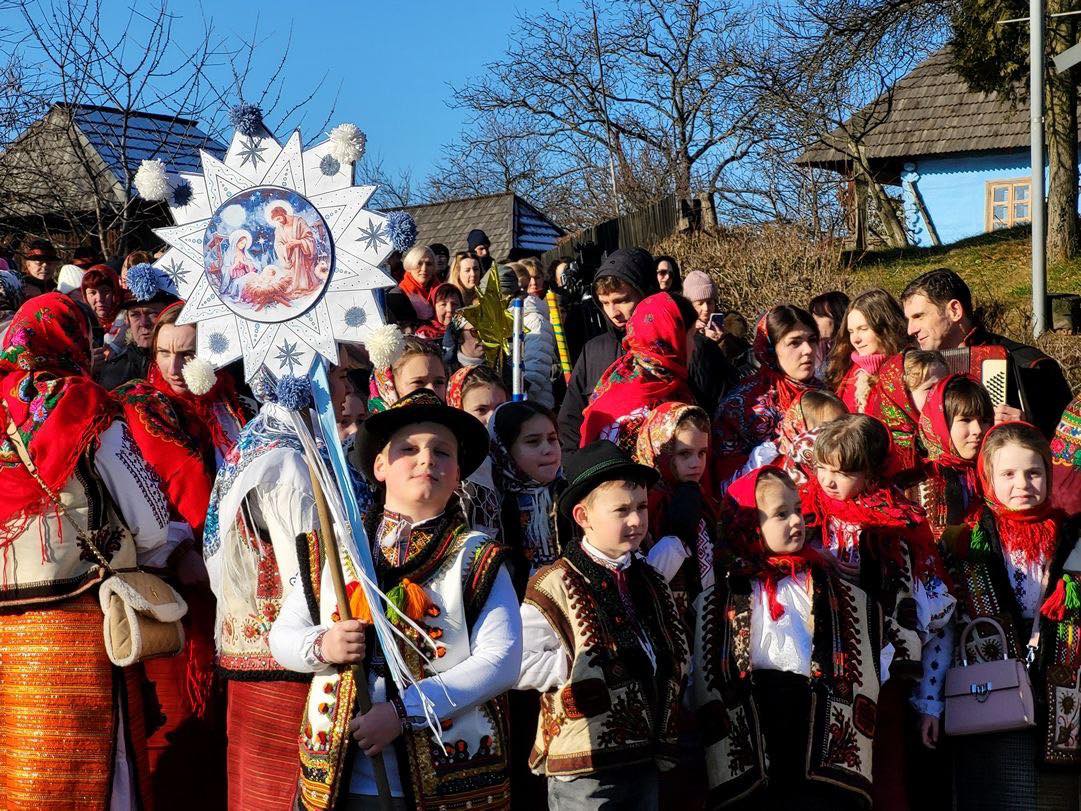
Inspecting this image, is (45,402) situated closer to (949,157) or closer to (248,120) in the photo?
(248,120)

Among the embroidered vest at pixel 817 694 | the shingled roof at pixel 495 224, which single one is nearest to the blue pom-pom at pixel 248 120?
the embroidered vest at pixel 817 694

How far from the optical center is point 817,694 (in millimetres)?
4230

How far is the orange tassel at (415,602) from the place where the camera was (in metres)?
3.36

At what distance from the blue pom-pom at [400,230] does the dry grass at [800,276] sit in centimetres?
854

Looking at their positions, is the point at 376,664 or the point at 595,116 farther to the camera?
the point at 595,116

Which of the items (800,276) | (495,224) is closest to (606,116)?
(495,224)

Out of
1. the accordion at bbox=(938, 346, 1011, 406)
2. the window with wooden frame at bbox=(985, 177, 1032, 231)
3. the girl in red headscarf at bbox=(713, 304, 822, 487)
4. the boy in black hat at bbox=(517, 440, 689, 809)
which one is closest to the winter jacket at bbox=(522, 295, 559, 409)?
the girl in red headscarf at bbox=(713, 304, 822, 487)

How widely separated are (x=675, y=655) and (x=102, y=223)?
7187 mm

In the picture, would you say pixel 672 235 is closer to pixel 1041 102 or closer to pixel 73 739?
pixel 1041 102

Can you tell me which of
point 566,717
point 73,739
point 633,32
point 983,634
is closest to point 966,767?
point 983,634

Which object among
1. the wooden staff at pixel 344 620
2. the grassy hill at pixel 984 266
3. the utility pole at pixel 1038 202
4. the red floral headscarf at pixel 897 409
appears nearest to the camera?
the wooden staff at pixel 344 620

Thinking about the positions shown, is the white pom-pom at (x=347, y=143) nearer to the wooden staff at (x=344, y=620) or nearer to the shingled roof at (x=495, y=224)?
the wooden staff at (x=344, y=620)

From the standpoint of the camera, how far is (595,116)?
29.8 metres

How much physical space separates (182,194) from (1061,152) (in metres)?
16.4
